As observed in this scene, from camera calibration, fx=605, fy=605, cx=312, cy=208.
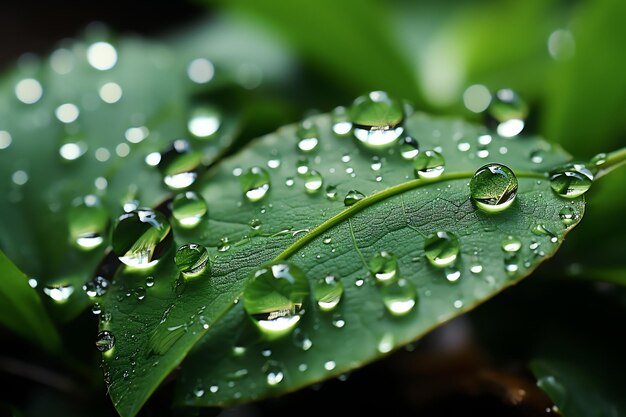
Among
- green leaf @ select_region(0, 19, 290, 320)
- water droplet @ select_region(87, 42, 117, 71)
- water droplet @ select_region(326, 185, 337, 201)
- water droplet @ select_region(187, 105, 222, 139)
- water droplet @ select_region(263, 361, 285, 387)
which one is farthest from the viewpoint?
water droplet @ select_region(87, 42, 117, 71)

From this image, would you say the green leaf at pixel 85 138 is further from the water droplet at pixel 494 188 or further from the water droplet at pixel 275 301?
the water droplet at pixel 494 188

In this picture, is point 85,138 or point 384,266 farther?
point 85,138

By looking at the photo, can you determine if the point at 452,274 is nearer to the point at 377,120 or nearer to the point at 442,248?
the point at 442,248

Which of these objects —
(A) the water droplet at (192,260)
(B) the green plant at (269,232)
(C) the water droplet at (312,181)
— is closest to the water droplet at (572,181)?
(B) the green plant at (269,232)

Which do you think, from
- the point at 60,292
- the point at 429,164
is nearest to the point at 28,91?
the point at 60,292

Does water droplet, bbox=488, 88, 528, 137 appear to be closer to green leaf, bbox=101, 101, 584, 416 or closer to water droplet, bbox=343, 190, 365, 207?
green leaf, bbox=101, 101, 584, 416

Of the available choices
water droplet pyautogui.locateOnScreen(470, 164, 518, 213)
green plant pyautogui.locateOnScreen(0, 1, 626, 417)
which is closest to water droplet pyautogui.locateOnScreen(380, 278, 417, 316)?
green plant pyautogui.locateOnScreen(0, 1, 626, 417)
